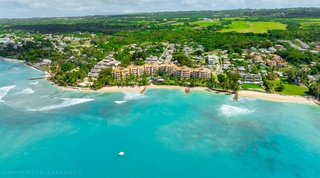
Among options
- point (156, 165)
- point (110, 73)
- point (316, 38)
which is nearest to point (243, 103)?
point (156, 165)

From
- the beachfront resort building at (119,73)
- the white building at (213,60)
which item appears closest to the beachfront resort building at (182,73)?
the beachfront resort building at (119,73)

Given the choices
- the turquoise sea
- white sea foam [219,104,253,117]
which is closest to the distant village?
the turquoise sea

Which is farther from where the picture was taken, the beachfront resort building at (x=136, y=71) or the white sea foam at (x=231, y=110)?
the beachfront resort building at (x=136, y=71)

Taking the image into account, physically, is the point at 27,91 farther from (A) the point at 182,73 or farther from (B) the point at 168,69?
(A) the point at 182,73

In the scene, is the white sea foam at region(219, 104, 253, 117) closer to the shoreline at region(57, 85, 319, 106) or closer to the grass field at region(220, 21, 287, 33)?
the shoreline at region(57, 85, 319, 106)

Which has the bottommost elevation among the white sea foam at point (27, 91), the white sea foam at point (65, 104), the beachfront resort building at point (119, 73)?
the white sea foam at point (65, 104)

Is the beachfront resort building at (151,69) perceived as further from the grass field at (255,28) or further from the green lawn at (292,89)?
the grass field at (255,28)

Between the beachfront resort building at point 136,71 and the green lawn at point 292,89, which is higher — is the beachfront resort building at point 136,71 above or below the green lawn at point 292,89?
above
